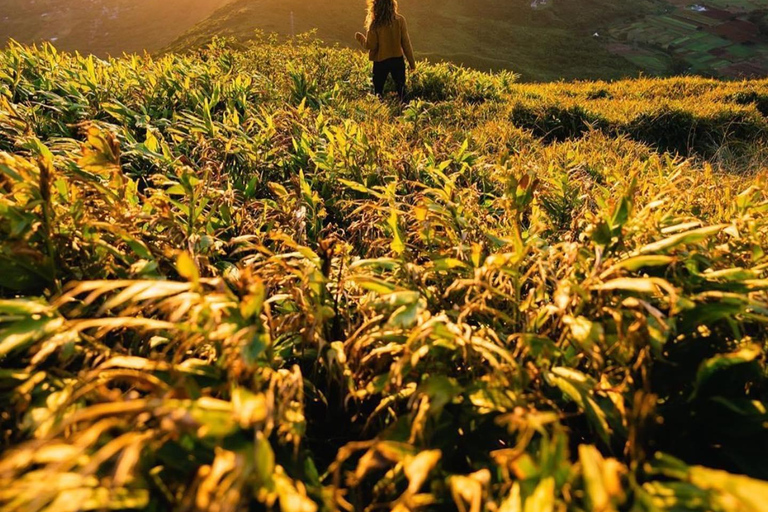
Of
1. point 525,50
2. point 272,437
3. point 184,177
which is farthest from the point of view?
point 525,50

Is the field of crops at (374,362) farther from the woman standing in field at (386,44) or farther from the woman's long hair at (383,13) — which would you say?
the woman's long hair at (383,13)

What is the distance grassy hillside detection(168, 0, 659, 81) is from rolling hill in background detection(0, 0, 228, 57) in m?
48.1

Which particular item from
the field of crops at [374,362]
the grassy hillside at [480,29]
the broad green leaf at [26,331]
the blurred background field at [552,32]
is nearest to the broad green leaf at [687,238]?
the field of crops at [374,362]

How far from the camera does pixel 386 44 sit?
7078 mm

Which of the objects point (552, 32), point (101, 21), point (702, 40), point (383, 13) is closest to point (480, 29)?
point (552, 32)

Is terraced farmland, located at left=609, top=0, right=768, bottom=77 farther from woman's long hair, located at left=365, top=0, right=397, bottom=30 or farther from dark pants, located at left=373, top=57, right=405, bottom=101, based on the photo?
dark pants, located at left=373, top=57, right=405, bottom=101

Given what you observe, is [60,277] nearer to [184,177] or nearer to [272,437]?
[184,177]

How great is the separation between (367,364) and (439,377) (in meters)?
0.30

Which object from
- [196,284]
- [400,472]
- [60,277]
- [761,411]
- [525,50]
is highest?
[525,50]

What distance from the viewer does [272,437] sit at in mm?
1097

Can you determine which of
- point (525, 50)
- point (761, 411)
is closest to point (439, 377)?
point (761, 411)

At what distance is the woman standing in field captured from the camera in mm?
7121

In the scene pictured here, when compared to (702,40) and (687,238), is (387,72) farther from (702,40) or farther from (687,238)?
(702,40)

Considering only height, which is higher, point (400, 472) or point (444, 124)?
point (444, 124)
